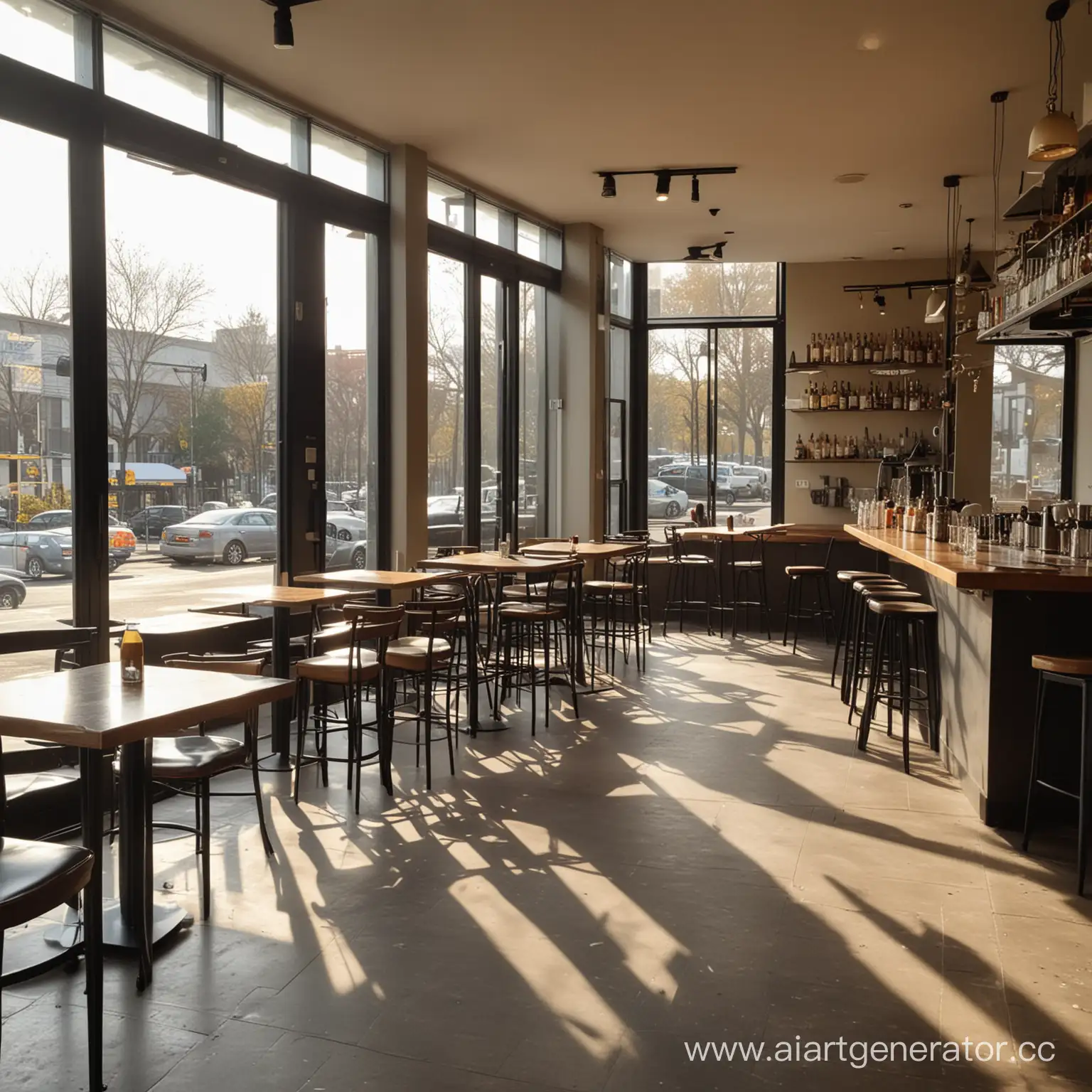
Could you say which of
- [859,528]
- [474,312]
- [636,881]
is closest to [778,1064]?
[636,881]

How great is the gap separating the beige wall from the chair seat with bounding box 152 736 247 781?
919cm

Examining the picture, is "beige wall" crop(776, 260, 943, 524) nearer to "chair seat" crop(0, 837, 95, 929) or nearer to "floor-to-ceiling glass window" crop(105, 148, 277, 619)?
"floor-to-ceiling glass window" crop(105, 148, 277, 619)

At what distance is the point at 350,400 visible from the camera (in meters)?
7.22

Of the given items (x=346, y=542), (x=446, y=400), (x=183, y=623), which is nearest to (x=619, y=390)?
(x=446, y=400)

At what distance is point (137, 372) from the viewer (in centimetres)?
530

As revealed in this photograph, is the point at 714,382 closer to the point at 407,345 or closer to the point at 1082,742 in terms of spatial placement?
the point at 407,345

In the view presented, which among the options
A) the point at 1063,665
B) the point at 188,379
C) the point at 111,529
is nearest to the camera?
the point at 1063,665

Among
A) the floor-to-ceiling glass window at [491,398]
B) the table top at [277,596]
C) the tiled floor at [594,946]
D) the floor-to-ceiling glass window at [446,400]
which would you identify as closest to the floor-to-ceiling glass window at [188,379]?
the table top at [277,596]

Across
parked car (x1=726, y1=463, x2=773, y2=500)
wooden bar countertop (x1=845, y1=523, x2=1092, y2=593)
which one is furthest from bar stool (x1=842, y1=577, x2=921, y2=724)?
parked car (x1=726, y1=463, x2=773, y2=500)

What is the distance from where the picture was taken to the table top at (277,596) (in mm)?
4973

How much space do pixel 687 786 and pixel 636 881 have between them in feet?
4.11

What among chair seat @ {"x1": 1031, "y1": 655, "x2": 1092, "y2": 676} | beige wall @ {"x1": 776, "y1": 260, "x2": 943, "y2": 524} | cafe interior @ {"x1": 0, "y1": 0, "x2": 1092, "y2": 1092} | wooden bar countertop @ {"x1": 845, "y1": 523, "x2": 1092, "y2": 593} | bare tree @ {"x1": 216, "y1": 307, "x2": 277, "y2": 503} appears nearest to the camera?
cafe interior @ {"x1": 0, "y1": 0, "x2": 1092, "y2": 1092}

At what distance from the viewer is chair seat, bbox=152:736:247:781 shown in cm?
342

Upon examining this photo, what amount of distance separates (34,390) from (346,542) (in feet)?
9.00
